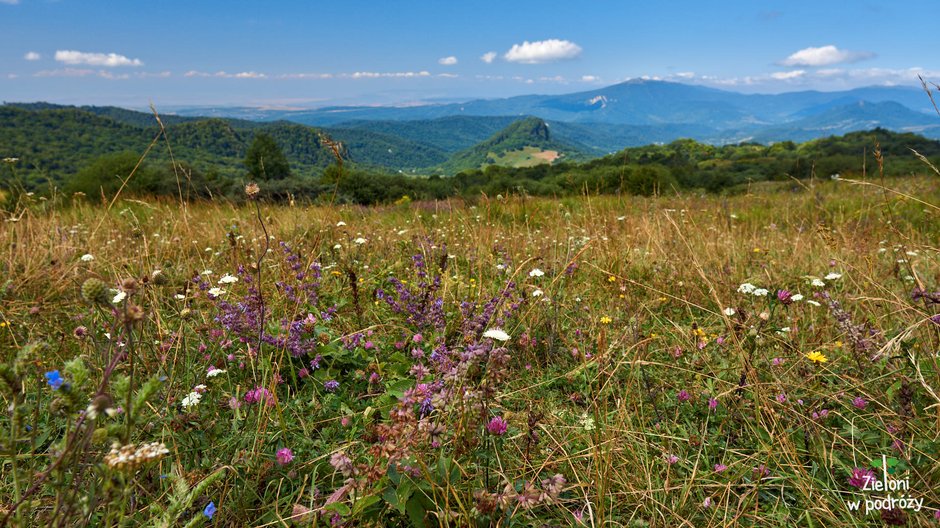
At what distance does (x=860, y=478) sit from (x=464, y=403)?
1.28m

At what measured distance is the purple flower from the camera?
4.71ft

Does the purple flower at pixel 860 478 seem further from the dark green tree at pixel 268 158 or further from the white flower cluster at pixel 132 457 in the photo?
the dark green tree at pixel 268 158

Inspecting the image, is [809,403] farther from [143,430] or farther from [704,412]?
[143,430]

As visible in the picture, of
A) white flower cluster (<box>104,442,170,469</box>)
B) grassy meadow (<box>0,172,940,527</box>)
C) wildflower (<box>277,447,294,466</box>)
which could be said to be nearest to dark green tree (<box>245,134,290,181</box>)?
grassy meadow (<box>0,172,940,527</box>)

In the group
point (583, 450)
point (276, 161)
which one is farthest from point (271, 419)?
point (276, 161)

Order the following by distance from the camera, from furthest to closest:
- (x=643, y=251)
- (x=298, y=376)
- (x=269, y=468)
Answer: (x=643, y=251), (x=298, y=376), (x=269, y=468)

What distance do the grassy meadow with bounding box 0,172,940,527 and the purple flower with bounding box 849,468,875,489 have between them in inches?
0.4

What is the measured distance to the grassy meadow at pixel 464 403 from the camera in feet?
4.11

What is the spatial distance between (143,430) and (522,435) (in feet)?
4.58

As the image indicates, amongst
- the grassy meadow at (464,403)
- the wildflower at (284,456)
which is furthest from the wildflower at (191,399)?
the wildflower at (284,456)

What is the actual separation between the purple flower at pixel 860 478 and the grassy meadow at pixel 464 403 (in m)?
0.01

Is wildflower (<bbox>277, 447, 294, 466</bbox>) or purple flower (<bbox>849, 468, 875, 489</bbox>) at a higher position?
wildflower (<bbox>277, 447, 294, 466</bbox>)

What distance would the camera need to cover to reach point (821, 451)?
1631 millimetres

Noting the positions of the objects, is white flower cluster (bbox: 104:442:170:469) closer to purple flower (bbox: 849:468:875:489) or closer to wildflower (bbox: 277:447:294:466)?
wildflower (bbox: 277:447:294:466)
